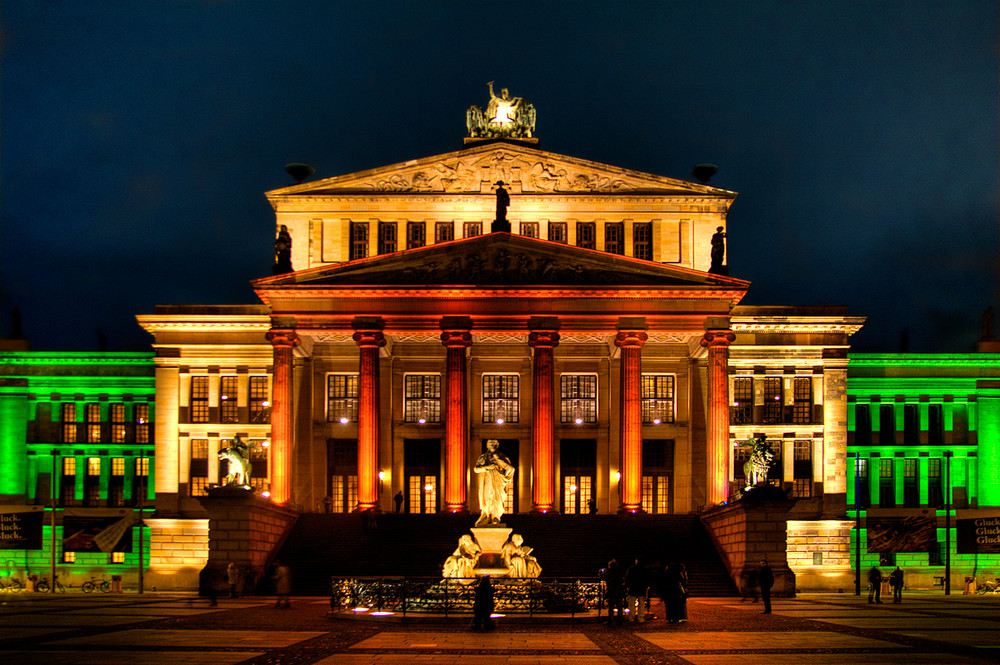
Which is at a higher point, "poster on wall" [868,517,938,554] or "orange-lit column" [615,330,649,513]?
"orange-lit column" [615,330,649,513]

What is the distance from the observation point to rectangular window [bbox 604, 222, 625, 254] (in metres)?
63.2

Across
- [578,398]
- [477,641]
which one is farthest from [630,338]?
[477,641]

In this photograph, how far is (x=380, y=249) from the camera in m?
63.3

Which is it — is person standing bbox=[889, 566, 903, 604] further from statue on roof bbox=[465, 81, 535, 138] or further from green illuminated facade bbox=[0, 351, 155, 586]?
green illuminated facade bbox=[0, 351, 155, 586]

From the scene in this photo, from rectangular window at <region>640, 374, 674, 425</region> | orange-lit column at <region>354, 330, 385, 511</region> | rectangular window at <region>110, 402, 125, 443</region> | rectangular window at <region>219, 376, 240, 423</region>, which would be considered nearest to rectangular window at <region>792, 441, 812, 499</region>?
rectangular window at <region>640, 374, 674, 425</region>

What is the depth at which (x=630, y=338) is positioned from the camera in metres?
55.4

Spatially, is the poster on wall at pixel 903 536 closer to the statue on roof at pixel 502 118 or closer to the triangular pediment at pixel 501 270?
the triangular pediment at pixel 501 270

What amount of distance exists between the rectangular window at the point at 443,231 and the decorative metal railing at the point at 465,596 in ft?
110

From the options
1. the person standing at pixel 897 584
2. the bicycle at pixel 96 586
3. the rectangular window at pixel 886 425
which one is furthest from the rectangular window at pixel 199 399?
the rectangular window at pixel 886 425

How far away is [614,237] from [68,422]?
3759 cm

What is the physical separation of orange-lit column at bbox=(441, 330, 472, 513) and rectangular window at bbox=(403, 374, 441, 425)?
7.49 metres

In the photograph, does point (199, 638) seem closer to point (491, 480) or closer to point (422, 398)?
point (491, 480)

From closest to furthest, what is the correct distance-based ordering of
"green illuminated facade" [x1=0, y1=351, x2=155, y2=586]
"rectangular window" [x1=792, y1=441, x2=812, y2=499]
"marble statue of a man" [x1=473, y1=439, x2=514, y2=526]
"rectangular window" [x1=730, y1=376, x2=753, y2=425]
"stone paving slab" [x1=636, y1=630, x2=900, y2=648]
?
"stone paving slab" [x1=636, y1=630, x2=900, y2=648] < "marble statue of a man" [x1=473, y1=439, x2=514, y2=526] < "rectangular window" [x1=792, y1=441, x2=812, y2=499] < "rectangular window" [x1=730, y1=376, x2=753, y2=425] < "green illuminated facade" [x1=0, y1=351, x2=155, y2=586]

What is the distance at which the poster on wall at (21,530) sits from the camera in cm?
5800
